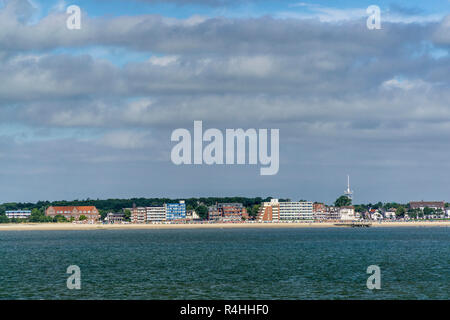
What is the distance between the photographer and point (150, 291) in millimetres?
50812

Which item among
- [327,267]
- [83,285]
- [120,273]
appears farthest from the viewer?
[327,267]

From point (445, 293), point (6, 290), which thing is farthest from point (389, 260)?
point (6, 290)

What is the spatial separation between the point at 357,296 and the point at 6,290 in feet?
96.5

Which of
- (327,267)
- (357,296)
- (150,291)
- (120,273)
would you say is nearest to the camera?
(357,296)

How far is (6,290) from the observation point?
5303 centimetres

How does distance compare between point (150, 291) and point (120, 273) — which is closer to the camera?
point (150, 291)
